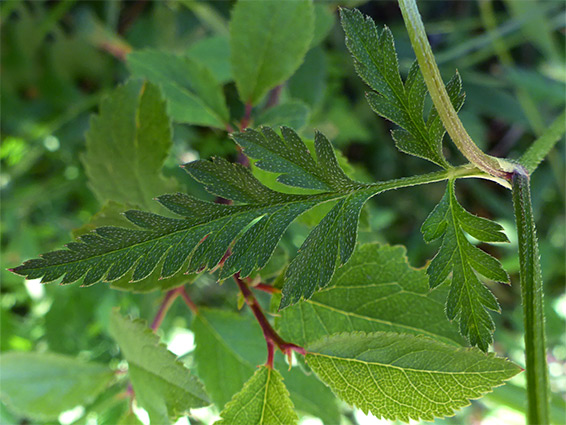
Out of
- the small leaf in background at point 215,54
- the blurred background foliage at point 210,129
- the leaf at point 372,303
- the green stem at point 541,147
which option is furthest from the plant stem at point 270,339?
the small leaf in background at point 215,54

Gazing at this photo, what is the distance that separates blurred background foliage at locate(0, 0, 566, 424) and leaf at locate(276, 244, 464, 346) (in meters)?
0.48

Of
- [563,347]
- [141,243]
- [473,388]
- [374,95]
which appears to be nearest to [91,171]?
[141,243]

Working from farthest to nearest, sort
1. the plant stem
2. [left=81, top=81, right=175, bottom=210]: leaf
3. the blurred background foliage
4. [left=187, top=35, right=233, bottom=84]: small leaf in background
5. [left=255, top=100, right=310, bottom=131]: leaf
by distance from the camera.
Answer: the blurred background foliage < [left=187, top=35, right=233, bottom=84]: small leaf in background < [left=255, top=100, right=310, bottom=131]: leaf < [left=81, top=81, right=175, bottom=210]: leaf < the plant stem

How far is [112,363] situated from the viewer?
4.37 feet

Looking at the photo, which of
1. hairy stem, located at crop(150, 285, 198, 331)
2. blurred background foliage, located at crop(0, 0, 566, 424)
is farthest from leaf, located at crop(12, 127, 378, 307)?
blurred background foliage, located at crop(0, 0, 566, 424)

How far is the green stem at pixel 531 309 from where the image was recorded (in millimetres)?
405

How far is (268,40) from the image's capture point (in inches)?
28.5

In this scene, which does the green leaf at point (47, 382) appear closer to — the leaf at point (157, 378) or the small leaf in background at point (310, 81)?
the leaf at point (157, 378)

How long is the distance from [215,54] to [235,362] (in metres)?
0.67

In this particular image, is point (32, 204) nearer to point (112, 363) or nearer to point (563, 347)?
point (112, 363)

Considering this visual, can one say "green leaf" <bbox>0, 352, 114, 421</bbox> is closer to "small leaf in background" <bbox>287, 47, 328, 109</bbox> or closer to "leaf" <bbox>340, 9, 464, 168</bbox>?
"leaf" <bbox>340, 9, 464, 168</bbox>

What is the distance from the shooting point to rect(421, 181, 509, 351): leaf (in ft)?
1.39

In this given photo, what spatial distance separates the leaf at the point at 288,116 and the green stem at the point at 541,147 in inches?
12.2

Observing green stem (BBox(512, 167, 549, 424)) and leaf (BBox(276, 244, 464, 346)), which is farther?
leaf (BBox(276, 244, 464, 346))
